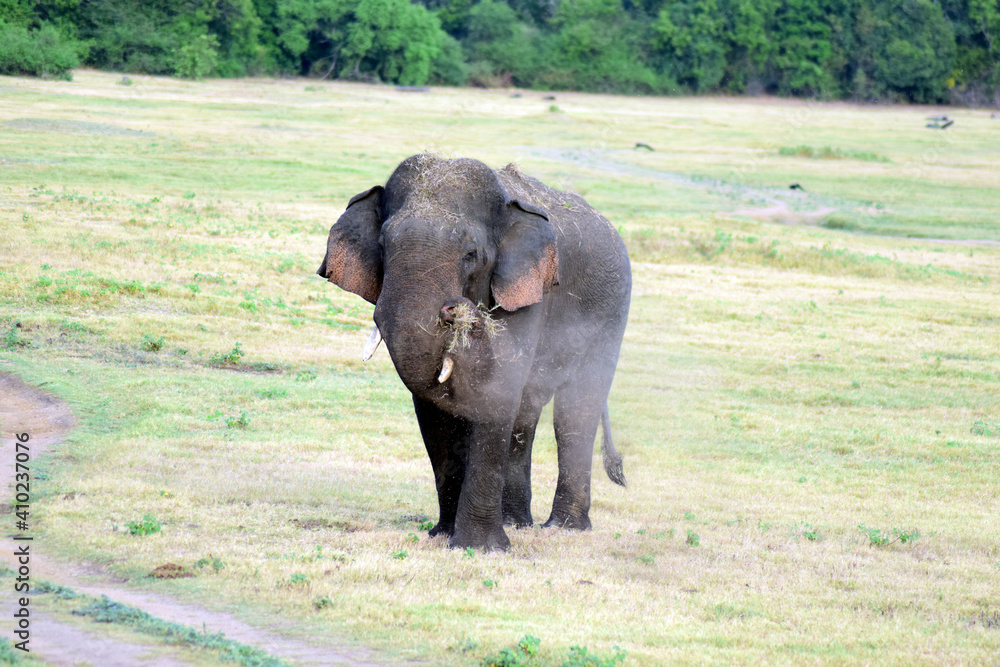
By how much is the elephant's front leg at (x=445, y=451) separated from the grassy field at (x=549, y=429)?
0.37 m

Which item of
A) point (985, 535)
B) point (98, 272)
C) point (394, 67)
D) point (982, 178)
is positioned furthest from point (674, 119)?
point (985, 535)

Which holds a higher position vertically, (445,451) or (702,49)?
(702,49)

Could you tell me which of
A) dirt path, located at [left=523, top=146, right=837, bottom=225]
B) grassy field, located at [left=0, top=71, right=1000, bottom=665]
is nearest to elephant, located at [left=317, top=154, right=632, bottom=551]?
grassy field, located at [left=0, top=71, right=1000, bottom=665]

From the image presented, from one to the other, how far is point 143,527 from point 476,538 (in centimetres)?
228

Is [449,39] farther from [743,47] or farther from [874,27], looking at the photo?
[874,27]

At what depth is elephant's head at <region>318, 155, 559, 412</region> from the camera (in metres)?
7.12

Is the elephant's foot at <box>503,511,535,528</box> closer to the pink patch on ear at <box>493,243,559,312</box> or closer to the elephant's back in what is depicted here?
the elephant's back

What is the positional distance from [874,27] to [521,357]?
286ft

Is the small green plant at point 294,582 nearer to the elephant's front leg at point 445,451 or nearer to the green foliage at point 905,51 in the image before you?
the elephant's front leg at point 445,451

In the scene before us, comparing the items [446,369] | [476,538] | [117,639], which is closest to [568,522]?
[476,538]

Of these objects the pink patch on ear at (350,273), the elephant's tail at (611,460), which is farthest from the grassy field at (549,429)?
the pink patch on ear at (350,273)

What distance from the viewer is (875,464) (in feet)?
40.8

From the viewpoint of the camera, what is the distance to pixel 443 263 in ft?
23.8

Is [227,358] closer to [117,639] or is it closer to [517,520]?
[517,520]
